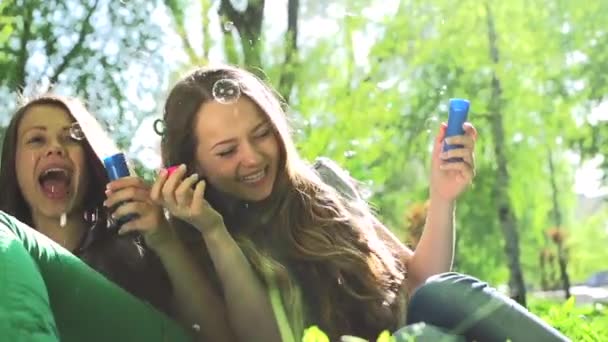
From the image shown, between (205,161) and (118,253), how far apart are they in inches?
5.8

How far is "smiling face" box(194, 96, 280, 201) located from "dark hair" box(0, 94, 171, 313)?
4.5 inches

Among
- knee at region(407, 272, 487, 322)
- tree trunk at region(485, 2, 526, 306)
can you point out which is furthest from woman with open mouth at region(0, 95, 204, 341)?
tree trunk at region(485, 2, 526, 306)

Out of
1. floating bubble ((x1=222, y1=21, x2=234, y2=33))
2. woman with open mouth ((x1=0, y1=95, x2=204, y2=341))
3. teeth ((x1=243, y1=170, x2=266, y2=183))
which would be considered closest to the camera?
woman with open mouth ((x1=0, y1=95, x2=204, y2=341))

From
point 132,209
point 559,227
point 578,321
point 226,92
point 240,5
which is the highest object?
point 240,5

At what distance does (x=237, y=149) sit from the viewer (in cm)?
82

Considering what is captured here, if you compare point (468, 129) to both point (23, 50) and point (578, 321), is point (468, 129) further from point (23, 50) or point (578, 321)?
point (23, 50)

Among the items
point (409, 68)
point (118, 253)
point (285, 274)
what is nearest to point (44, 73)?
point (409, 68)

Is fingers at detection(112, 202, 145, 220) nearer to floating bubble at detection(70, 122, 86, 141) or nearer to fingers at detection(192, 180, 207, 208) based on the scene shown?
fingers at detection(192, 180, 207, 208)

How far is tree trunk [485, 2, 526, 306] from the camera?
361 cm

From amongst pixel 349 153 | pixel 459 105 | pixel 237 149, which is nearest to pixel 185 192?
pixel 237 149

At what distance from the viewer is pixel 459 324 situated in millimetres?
512

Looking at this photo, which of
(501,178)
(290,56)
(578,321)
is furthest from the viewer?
(501,178)

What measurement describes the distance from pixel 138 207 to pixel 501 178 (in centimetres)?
308

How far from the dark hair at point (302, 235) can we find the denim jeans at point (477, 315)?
0.24m
